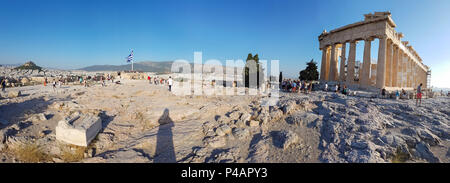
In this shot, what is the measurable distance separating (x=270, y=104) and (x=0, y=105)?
51.3 ft

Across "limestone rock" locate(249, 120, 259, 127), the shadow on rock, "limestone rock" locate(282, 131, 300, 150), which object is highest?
"limestone rock" locate(249, 120, 259, 127)

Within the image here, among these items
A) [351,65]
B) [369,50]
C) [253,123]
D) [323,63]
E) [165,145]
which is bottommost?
[165,145]

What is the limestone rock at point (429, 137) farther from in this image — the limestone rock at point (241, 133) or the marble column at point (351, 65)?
the marble column at point (351, 65)

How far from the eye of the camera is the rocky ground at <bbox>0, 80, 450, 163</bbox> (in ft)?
18.0

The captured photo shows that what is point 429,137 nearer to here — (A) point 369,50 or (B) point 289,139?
(B) point 289,139

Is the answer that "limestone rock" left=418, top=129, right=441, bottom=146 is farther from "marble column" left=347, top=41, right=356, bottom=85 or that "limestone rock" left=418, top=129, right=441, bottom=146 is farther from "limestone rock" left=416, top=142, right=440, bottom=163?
"marble column" left=347, top=41, right=356, bottom=85

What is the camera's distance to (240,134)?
22.9 feet

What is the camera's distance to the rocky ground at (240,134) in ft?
18.0

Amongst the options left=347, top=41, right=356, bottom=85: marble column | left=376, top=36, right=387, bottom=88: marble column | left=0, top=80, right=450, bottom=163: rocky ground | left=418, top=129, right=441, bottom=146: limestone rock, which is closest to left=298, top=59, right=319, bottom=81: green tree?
left=347, top=41, right=356, bottom=85: marble column

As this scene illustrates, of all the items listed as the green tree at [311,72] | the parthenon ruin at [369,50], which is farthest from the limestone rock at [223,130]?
the green tree at [311,72]

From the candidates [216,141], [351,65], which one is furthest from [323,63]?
[216,141]

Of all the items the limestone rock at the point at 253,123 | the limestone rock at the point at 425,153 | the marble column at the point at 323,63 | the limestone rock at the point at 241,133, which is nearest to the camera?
the limestone rock at the point at 425,153

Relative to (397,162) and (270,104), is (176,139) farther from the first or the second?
(397,162)

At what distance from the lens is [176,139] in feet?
21.6
